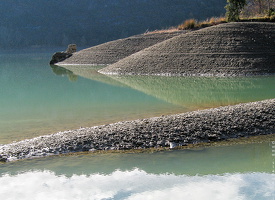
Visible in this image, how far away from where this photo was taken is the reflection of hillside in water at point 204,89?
17.1m

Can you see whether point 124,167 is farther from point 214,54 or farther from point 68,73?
point 68,73

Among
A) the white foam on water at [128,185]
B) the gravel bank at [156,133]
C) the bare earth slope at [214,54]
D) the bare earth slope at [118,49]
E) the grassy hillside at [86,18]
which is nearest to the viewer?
the white foam on water at [128,185]

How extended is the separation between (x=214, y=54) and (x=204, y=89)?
7.06m

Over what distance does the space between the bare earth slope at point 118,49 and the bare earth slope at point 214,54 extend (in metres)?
7.88

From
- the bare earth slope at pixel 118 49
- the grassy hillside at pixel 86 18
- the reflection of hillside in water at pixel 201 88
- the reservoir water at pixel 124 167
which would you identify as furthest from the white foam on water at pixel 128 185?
the grassy hillside at pixel 86 18

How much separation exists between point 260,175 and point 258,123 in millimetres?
3109

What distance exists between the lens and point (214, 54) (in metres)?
26.8

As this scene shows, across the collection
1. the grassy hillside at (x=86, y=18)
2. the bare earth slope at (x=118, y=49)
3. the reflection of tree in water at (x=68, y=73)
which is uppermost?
the grassy hillside at (x=86, y=18)

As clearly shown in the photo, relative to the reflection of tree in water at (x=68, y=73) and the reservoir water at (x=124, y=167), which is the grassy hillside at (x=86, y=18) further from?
the reservoir water at (x=124, y=167)

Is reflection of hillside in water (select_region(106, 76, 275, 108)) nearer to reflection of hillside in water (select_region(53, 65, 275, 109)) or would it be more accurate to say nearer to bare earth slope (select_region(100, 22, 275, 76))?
reflection of hillside in water (select_region(53, 65, 275, 109))

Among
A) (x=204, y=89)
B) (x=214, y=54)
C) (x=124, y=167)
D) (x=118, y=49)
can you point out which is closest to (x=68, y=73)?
(x=118, y=49)

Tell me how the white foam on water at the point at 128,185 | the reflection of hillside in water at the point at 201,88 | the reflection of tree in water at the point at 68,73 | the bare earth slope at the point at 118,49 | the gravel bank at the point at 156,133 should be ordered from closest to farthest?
the white foam on water at the point at 128,185
the gravel bank at the point at 156,133
the reflection of hillside in water at the point at 201,88
the reflection of tree in water at the point at 68,73
the bare earth slope at the point at 118,49

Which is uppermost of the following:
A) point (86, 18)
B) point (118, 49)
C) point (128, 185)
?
point (86, 18)

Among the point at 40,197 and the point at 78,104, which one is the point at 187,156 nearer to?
the point at 40,197
